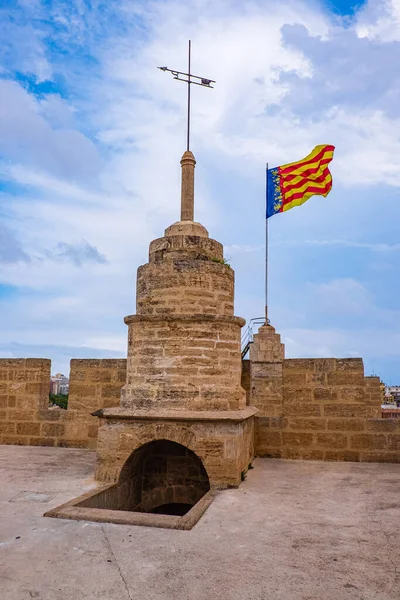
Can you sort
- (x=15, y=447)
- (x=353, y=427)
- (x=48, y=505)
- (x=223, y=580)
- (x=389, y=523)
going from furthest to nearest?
(x=15, y=447) < (x=353, y=427) < (x=48, y=505) < (x=389, y=523) < (x=223, y=580)

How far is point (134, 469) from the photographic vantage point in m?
6.62

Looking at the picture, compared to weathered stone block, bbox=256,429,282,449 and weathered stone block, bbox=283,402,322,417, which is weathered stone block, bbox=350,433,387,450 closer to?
weathered stone block, bbox=283,402,322,417

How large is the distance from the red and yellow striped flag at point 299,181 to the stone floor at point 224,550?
7.99 meters

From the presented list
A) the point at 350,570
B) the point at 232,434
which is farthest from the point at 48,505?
the point at 350,570

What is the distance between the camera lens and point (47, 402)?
9.16m

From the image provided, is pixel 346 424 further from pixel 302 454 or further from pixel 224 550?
pixel 224 550

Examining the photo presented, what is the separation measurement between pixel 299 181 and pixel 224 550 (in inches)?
402

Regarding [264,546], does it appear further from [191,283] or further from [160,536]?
[191,283]

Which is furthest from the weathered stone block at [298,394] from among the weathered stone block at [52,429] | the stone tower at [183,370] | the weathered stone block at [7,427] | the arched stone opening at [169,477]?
the weathered stone block at [7,427]

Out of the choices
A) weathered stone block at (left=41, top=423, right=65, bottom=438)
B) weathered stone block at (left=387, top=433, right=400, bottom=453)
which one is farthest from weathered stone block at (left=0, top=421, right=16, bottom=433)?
weathered stone block at (left=387, top=433, right=400, bottom=453)

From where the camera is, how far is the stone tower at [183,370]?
591 cm

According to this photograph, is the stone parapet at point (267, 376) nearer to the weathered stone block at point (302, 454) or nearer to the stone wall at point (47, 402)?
the weathered stone block at point (302, 454)

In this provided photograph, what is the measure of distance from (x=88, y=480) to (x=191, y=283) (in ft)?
9.03

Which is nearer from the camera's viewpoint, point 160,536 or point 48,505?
point 160,536
